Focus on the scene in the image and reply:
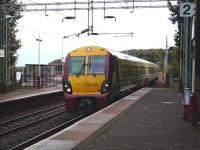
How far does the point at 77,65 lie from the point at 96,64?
79 cm

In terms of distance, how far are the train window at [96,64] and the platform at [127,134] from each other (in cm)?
383

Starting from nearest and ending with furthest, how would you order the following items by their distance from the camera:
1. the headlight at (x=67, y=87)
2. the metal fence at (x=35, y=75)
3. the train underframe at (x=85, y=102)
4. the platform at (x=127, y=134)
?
the platform at (x=127, y=134), the train underframe at (x=85, y=102), the headlight at (x=67, y=87), the metal fence at (x=35, y=75)

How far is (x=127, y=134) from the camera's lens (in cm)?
1205

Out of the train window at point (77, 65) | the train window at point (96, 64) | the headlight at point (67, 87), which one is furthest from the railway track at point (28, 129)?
the train window at point (96, 64)

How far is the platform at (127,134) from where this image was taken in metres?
10.4

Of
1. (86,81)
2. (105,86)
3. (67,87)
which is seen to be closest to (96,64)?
(86,81)

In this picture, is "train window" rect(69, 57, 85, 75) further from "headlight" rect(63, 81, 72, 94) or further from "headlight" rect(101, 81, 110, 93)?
"headlight" rect(101, 81, 110, 93)

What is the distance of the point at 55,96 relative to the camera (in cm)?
3369

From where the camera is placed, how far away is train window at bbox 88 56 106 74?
2089 cm

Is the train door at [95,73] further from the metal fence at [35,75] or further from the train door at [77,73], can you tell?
the metal fence at [35,75]

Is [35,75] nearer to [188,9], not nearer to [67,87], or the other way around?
[67,87]

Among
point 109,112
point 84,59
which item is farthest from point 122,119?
point 84,59

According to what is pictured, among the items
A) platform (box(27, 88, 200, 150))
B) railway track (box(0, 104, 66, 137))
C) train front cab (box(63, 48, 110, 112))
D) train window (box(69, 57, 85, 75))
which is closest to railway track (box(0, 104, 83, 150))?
railway track (box(0, 104, 66, 137))

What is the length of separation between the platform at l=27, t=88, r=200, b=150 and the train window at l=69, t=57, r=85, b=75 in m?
3.93
